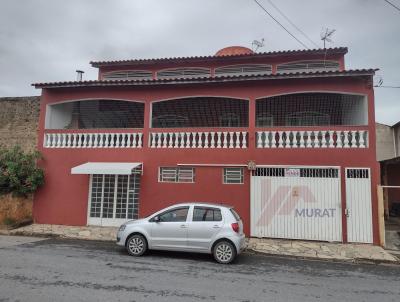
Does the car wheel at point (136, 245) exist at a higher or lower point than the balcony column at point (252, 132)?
lower

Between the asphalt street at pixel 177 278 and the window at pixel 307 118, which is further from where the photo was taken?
the window at pixel 307 118

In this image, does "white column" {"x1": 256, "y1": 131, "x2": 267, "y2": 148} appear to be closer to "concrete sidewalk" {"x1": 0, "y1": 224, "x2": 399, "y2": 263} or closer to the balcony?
"concrete sidewalk" {"x1": 0, "y1": 224, "x2": 399, "y2": 263}

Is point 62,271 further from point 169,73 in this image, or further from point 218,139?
point 169,73

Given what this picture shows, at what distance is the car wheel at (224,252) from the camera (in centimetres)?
774

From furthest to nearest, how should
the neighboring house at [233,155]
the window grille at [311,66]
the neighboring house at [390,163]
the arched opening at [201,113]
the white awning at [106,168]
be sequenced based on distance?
the neighboring house at [390,163]
the window grille at [311,66]
the arched opening at [201,113]
the white awning at [106,168]
the neighboring house at [233,155]

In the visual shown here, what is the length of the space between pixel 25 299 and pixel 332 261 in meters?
7.08

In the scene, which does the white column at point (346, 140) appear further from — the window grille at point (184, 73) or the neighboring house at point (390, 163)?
the window grille at point (184, 73)

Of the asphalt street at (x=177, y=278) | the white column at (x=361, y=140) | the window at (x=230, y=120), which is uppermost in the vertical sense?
the window at (x=230, y=120)

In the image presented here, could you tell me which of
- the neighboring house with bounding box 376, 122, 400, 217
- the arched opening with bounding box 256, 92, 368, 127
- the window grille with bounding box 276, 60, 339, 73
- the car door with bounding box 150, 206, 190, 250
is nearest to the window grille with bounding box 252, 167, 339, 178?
the arched opening with bounding box 256, 92, 368, 127

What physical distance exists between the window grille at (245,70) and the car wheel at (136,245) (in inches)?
379

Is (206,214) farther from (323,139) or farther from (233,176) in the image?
(323,139)

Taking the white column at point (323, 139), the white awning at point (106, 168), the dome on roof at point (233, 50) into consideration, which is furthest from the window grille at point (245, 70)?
the white awning at point (106, 168)

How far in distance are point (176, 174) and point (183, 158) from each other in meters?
0.65

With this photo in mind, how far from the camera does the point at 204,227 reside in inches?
311
